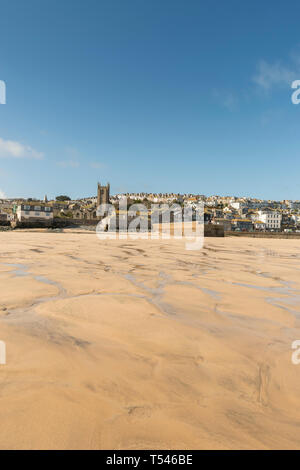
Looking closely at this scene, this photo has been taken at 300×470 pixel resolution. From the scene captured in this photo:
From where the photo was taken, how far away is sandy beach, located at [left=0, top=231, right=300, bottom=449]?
145 centimetres

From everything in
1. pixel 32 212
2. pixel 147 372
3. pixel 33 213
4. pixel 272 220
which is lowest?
pixel 147 372

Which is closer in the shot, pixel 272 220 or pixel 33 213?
pixel 33 213

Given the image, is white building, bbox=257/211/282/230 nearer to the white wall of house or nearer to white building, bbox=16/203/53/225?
white building, bbox=16/203/53/225

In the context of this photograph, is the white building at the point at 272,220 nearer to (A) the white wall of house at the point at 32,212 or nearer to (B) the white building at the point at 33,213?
(B) the white building at the point at 33,213

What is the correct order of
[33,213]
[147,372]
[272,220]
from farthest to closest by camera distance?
[272,220] → [33,213] → [147,372]

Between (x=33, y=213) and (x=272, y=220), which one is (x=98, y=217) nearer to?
(x=33, y=213)

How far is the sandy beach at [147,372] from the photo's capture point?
145 cm

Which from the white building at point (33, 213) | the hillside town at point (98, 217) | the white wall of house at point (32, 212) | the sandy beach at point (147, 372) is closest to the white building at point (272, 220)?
the hillside town at point (98, 217)

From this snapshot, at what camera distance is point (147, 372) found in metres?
2.10

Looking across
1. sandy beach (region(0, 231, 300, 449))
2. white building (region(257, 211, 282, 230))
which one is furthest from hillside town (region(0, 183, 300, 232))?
sandy beach (region(0, 231, 300, 449))

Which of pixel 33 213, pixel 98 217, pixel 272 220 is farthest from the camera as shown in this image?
pixel 272 220

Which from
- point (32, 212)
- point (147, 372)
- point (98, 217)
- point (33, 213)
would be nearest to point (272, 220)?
point (98, 217)
